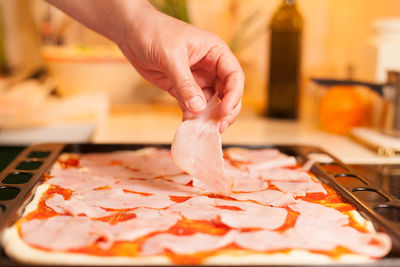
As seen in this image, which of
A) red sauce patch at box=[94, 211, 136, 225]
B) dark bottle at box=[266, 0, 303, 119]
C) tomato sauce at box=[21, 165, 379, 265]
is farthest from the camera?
dark bottle at box=[266, 0, 303, 119]

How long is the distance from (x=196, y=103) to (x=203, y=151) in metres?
0.09

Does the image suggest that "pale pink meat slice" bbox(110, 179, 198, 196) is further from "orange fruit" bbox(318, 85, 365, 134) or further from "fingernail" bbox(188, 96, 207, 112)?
"orange fruit" bbox(318, 85, 365, 134)

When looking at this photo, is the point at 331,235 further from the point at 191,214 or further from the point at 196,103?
the point at 196,103

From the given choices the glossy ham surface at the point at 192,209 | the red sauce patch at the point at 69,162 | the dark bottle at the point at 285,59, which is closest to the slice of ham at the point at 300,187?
the glossy ham surface at the point at 192,209

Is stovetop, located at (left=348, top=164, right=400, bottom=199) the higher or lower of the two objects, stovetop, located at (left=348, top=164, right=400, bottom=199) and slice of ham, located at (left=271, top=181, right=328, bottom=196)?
the lower

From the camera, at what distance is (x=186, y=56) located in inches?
35.5

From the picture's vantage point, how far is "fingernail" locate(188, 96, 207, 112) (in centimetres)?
86

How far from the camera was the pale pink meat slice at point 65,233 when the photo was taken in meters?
0.64

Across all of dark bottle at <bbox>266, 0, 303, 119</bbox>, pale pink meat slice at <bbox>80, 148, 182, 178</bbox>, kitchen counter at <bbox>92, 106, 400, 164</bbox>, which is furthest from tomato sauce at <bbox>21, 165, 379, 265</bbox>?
dark bottle at <bbox>266, 0, 303, 119</bbox>

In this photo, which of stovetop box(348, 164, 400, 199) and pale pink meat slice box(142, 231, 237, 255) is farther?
stovetop box(348, 164, 400, 199)

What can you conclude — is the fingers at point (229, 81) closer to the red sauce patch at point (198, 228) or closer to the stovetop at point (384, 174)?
the red sauce patch at point (198, 228)

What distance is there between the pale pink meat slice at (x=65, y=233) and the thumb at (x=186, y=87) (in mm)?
275

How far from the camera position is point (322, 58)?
240 centimetres

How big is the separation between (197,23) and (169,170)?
1.55 m
